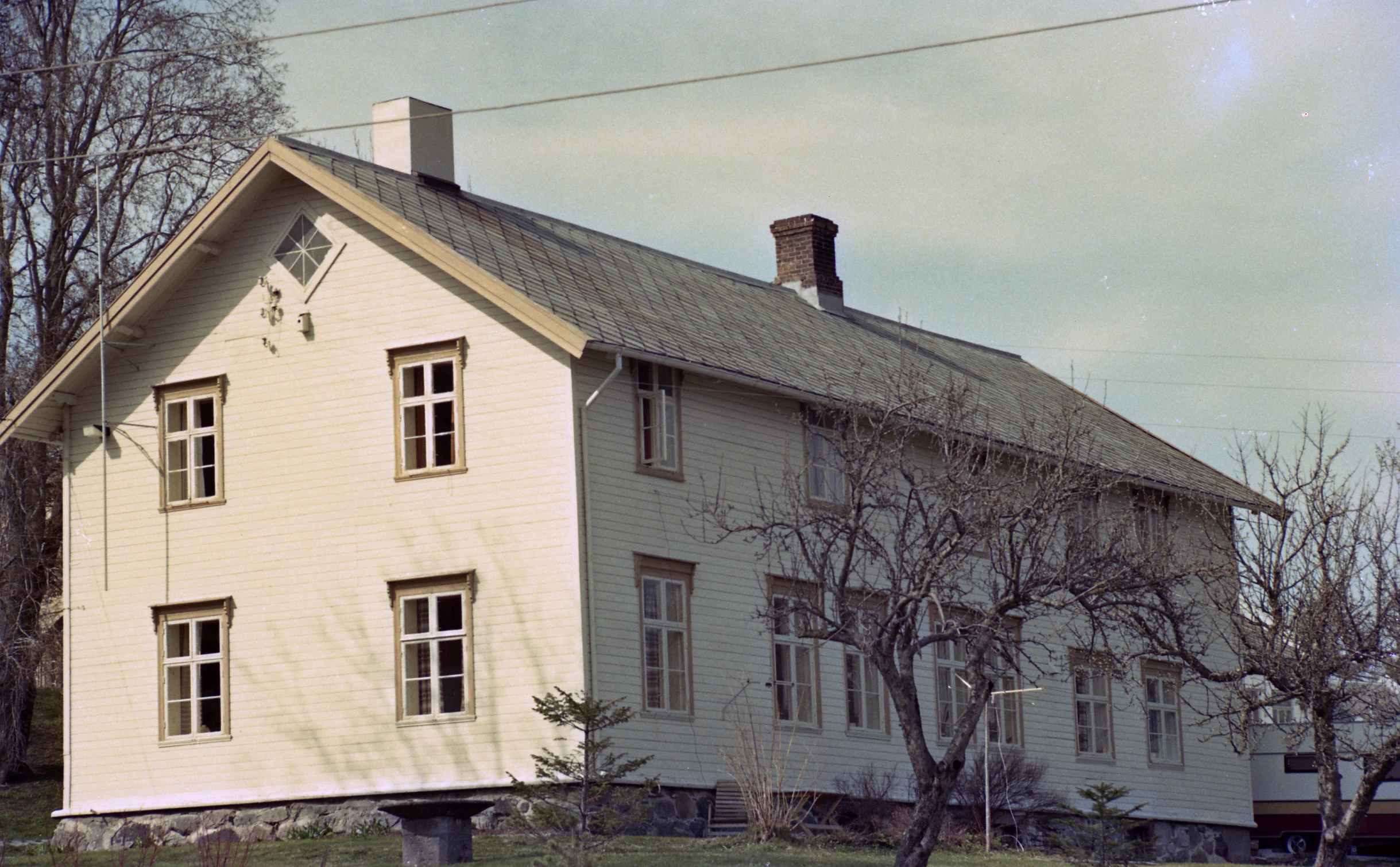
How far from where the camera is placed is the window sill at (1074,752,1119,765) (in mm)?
31891

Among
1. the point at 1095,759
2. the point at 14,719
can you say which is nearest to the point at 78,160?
the point at 14,719

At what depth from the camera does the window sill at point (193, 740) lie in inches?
992

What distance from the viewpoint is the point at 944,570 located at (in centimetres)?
1973

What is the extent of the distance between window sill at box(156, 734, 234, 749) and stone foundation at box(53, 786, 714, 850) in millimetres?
911

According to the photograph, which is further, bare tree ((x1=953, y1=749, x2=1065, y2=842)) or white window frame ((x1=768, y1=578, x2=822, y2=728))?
bare tree ((x1=953, y1=749, x2=1065, y2=842))

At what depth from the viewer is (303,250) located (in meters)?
25.8

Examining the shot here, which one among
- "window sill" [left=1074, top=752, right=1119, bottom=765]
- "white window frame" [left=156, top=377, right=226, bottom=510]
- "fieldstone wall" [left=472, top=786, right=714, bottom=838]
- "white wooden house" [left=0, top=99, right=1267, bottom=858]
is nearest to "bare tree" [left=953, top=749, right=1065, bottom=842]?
"white wooden house" [left=0, top=99, right=1267, bottom=858]

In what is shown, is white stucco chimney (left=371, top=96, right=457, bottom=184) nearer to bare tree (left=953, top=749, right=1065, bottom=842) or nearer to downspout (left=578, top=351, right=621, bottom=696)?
downspout (left=578, top=351, right=621, bottom=696)

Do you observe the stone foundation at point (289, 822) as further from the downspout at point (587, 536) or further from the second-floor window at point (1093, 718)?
the second-floor window at point (1093, 718)

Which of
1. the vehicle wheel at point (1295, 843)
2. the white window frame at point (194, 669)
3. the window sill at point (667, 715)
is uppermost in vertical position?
the white window frame at point (194, 669)

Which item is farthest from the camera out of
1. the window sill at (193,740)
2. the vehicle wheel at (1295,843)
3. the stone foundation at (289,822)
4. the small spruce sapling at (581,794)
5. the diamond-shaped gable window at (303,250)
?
the vehicle wheel at (1295,843)

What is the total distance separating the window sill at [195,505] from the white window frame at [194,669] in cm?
135

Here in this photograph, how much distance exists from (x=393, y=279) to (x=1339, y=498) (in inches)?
504

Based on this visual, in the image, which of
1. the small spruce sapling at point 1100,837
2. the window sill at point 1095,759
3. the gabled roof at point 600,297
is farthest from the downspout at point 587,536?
the window sill at point 1095,759
